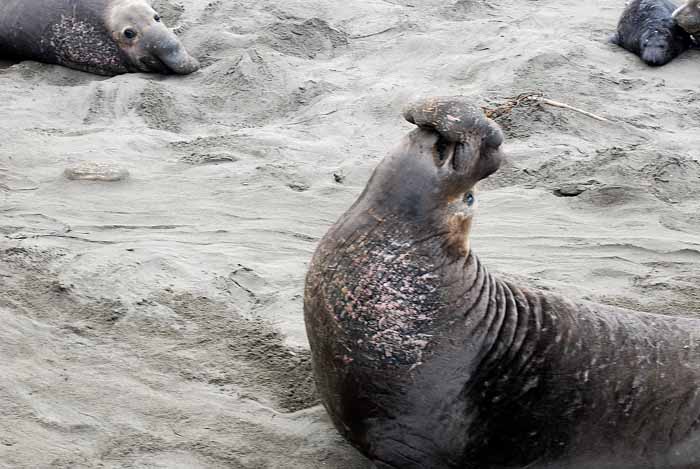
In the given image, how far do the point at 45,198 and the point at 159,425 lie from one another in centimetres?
240

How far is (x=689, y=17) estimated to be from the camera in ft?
31.8

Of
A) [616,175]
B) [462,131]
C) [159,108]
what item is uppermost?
[462,131]

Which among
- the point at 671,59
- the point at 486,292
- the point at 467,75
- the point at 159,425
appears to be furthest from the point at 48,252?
the point at 671,59

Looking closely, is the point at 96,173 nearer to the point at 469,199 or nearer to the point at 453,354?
the point at 469,199

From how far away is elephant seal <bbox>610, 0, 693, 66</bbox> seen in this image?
907cm

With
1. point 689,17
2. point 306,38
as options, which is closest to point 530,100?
point 306,38

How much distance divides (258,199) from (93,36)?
376 centimetres

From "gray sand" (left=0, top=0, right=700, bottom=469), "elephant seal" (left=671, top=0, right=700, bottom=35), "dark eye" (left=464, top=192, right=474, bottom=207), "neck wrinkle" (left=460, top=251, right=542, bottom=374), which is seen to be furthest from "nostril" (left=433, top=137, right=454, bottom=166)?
"elephant seal" (left=671, top=0, right=700, bottom=35)

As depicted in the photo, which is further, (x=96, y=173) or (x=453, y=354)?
(x=96, y=173)

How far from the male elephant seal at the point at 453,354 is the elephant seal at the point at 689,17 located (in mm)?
6460

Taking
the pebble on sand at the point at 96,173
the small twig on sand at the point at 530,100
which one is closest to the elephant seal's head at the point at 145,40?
Result: the pebble on sand at the point at 96,173

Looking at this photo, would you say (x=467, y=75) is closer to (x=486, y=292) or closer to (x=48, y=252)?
(x=48, y=252)

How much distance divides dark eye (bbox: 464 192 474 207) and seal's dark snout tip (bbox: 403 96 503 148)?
0.19m

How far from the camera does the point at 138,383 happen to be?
4.23 meters
